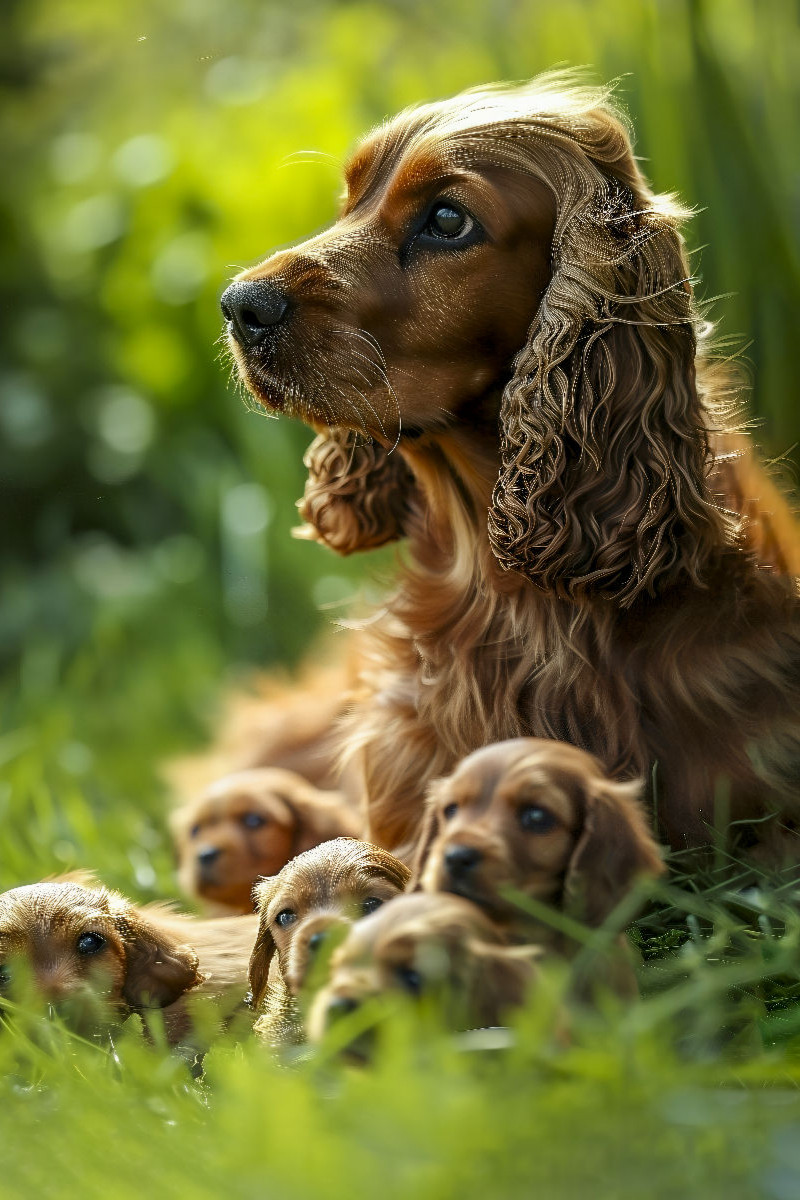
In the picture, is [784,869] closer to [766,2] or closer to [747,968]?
[747,968]

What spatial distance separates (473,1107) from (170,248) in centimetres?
461

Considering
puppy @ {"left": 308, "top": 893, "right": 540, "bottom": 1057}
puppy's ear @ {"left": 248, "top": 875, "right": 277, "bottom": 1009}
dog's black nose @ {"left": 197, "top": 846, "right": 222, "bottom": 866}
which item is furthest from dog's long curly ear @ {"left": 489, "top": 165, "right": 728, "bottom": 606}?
dog's black nose @ {"left": 197, "top": 846, "right": 222, "bottom": 866}

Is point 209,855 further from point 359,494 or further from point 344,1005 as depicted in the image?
point 344,1005

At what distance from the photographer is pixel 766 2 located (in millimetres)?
3842

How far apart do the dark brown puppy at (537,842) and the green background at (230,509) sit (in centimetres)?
20

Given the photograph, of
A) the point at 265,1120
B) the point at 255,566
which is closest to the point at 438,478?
the point at 265,1120

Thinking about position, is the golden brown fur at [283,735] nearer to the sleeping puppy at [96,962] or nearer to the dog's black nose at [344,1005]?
the sleeping puppy at [96,962]

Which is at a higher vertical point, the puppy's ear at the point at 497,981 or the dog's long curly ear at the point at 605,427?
the dog's long curly ear at the point at 605,427

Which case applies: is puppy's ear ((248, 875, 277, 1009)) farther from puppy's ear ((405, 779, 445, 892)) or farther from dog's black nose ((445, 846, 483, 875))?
dog's black nose ((445, 846, 483, 875))

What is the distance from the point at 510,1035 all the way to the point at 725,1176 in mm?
280

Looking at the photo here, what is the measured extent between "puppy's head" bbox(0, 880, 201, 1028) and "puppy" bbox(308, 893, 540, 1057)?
0.55 m

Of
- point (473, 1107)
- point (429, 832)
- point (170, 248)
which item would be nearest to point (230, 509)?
point (170, 248)

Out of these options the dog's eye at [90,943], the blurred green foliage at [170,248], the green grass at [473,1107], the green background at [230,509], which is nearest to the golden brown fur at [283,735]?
the green background at [230,509]

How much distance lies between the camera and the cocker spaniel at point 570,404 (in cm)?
244
